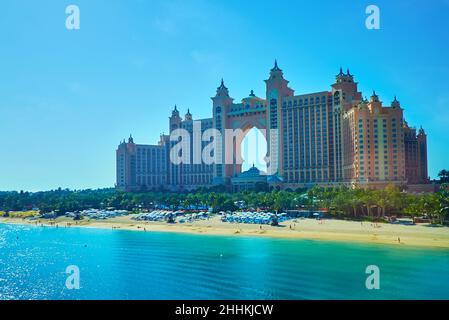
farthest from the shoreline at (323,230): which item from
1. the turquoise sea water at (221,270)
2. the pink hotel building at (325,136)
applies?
the pink hotel building at (325,136)

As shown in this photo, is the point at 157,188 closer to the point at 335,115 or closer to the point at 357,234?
the point at 335,115

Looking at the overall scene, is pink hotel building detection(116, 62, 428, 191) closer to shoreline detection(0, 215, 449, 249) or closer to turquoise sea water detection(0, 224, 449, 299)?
shoreline detection(0, 215, 449, 249)

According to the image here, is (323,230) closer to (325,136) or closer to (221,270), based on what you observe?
(221,270)

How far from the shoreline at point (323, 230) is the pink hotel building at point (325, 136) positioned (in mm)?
35516

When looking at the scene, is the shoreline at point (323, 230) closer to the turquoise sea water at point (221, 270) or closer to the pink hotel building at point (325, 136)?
the turquoise sea water at point (221, 270)

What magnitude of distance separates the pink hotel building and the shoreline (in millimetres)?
35516

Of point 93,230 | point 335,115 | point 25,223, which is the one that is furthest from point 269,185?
point 25,223

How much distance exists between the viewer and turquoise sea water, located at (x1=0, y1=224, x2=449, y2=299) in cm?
4522

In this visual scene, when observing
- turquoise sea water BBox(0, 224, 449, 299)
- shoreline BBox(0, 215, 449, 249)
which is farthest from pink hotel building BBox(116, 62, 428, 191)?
turquoise sea water BBox(0, 224, 449, 299)

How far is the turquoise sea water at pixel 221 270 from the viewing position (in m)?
45.2

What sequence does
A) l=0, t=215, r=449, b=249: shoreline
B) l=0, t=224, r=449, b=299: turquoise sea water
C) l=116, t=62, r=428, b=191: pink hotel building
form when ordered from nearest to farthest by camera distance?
l=0, t=224, r=449, b=299: turquoise sea water, l=0, t=215, r=449, b=249: shoreline, l=116, t=62, r=428, b=191: pink hotel building

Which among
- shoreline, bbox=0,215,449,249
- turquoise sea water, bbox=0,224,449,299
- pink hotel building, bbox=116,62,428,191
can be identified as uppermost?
pink hotel building, bbox=116,62,428,191

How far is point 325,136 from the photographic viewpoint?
14150 centimetres

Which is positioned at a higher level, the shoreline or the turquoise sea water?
the shoreline
